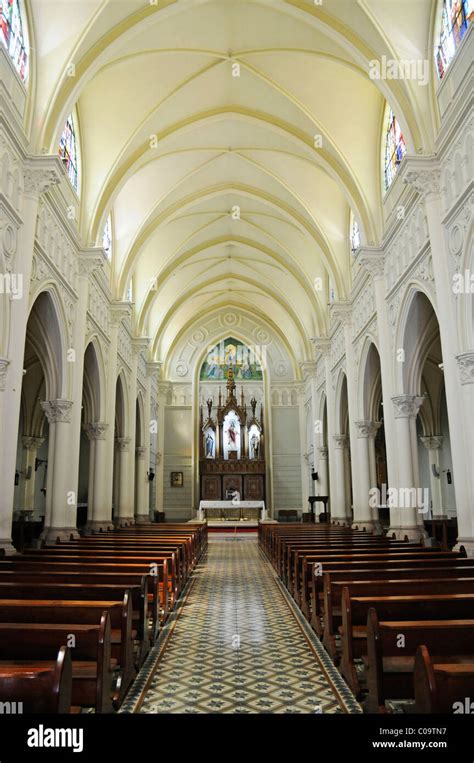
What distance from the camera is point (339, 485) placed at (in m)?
24.2

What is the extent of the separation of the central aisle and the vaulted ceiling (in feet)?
34.3

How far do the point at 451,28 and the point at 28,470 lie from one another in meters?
22.5

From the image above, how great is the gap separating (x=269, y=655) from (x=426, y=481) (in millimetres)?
23859

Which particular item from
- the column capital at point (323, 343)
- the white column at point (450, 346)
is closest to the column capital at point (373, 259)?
the white column at point (450, 346)

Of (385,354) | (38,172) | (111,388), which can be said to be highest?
(38,172)

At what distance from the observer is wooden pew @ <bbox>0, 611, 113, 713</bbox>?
3.99 meters

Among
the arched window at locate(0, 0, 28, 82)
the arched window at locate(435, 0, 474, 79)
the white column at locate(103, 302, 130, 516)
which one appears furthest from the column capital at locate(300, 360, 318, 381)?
the arched window at locate(0, 0, 28, 82)

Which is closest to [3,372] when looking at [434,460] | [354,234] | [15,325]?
[15,325]

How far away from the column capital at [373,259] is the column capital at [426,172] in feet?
14.7

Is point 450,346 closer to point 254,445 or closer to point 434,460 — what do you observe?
point 434,460

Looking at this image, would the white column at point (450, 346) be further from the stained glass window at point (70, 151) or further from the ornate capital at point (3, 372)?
the stained glass window at point (70, 151)

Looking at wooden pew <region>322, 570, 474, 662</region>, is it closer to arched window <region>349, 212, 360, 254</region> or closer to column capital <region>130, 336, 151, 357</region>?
arched window <region>349, 212, 360, 254</region>
